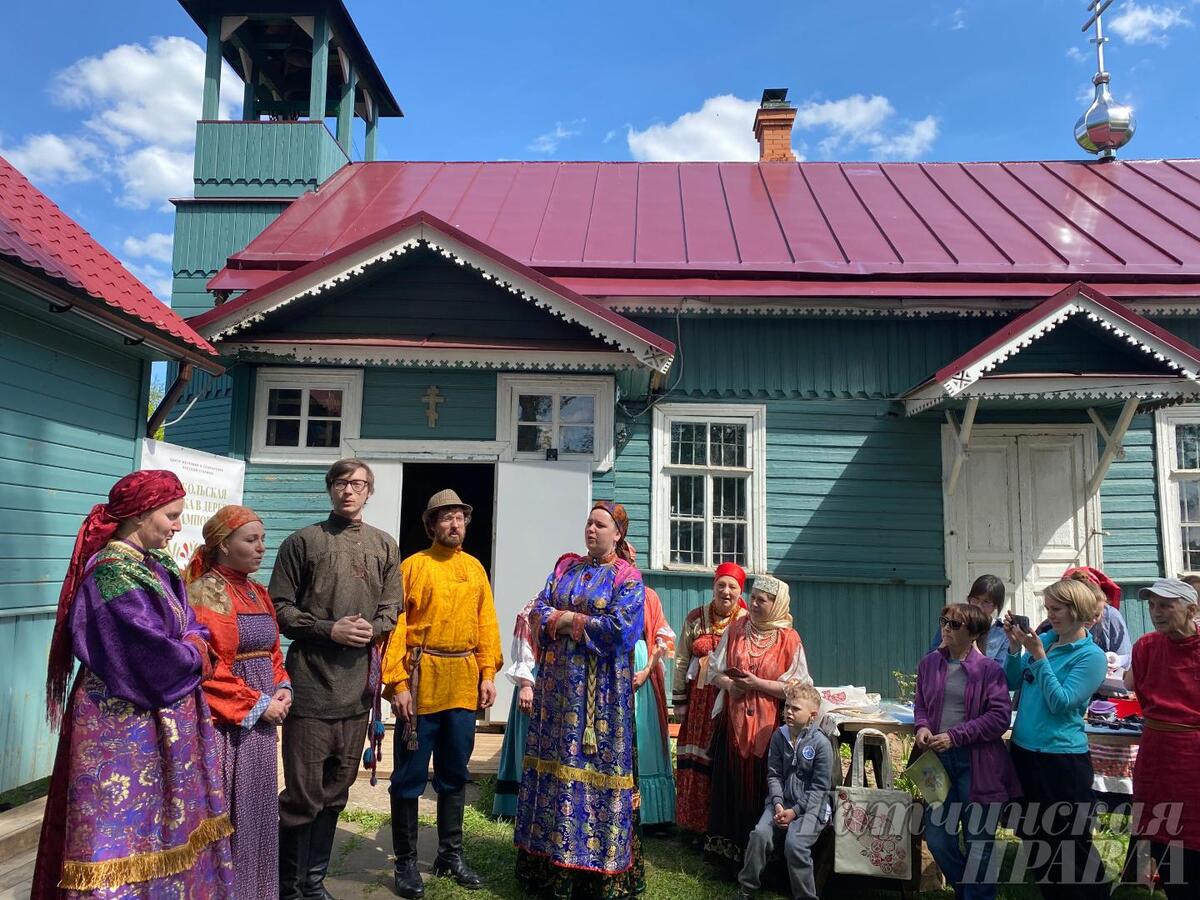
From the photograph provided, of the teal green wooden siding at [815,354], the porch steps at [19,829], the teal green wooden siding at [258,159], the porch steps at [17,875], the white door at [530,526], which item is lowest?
the porch steps at [17,875]

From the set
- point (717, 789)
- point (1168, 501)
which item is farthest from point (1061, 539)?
point (717, 789)

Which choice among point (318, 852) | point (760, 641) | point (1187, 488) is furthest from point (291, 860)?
point (1187, 488)

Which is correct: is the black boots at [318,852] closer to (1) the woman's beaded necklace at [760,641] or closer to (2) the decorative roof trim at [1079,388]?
(1) the woman's beaded necklace at [760,641]

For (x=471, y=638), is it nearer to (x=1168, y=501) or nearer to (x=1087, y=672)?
(x=1087, y=672)

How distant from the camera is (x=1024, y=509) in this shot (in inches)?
293

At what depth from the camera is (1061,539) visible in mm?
7422

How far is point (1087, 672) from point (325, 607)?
316cm

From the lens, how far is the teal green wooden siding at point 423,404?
6711mm

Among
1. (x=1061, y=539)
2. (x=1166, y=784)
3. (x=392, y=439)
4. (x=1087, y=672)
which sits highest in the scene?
(x=392, y=439)

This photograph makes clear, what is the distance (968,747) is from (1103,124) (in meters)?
11.1

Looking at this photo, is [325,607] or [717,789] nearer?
[325,607]

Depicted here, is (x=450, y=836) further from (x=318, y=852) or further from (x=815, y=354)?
(x=815, y=354)

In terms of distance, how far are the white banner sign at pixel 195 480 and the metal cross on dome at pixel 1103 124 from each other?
1201 centimetres

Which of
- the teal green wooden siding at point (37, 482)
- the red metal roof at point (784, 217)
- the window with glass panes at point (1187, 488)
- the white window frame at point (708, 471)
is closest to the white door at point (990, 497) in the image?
the window with glass panes at point (1187, 488)
